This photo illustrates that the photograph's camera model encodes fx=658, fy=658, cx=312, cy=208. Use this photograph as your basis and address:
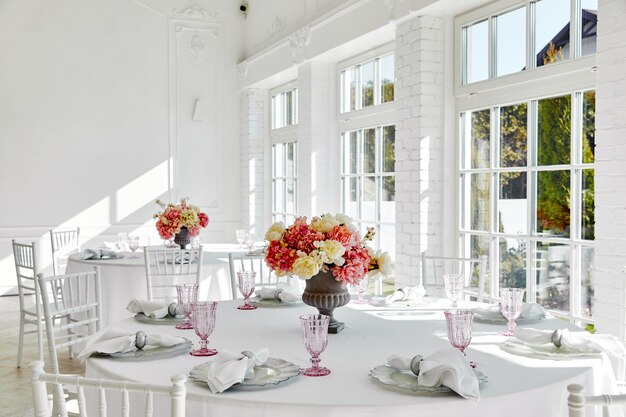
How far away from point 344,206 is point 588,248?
3.27m

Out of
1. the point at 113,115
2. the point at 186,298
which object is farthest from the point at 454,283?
the point at 113,115

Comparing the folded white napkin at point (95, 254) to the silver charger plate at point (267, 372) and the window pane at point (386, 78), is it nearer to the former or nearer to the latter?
the window pane at point (386, 78)

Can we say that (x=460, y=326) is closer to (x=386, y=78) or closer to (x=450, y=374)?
(x=450, y=374)

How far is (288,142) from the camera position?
8.09 meters

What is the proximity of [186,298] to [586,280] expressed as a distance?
2.27 metres

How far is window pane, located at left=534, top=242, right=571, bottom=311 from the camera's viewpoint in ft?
12.5

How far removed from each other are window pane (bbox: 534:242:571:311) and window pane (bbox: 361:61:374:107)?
2572mm

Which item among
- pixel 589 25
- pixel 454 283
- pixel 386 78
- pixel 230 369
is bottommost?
pixel 230 369

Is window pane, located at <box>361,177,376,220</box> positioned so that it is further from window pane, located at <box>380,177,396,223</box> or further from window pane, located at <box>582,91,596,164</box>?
window pane, located at <box>582,91,596,164</box>

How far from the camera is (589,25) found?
362cm

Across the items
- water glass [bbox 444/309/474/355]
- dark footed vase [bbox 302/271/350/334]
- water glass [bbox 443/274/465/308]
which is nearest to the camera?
water glass [bbox 444/309/474/355]

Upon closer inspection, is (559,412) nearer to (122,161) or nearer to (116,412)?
(116,412)

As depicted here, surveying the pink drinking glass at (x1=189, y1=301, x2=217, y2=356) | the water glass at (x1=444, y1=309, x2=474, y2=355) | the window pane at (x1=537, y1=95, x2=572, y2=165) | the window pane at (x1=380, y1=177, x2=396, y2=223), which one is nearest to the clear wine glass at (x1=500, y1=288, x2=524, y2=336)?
the water glass at (x1=444, y1=309, x2=474, y2=355)

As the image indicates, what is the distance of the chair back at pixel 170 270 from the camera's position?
4527 millimetres
